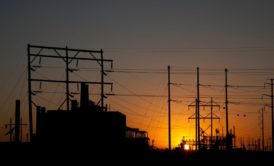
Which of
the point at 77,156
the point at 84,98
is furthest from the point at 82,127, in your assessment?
the point at 77,156

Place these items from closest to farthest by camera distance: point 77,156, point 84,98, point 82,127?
point 77,156
point 82,127
point 84,98

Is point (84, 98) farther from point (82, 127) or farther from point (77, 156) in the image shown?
point (77, 156)

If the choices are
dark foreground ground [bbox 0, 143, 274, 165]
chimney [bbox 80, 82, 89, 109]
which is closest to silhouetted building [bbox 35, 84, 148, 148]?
chimney [bbox 80, 82, 89, 109]

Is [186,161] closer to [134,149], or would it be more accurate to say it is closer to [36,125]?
[134,149]

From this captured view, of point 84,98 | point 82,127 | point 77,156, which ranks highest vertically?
point 84,98

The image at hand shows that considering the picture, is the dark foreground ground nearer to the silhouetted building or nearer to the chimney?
the silhouetted building

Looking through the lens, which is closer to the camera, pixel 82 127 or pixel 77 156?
pixel 77 156

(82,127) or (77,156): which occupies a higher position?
(82,127)

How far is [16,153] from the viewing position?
52625 millimetres

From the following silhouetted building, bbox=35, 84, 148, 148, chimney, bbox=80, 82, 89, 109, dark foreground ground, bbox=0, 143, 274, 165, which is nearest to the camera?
dark foreground ground, bbox=0, 143, 274, 165

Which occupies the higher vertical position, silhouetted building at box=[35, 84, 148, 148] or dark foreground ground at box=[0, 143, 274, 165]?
silhouetted building at box=[35, 84, 148, 148]

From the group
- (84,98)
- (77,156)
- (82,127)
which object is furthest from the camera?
(84,98)

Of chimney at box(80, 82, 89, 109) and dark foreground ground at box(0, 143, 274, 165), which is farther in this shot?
chimney at box(80, 82, 89, 109)

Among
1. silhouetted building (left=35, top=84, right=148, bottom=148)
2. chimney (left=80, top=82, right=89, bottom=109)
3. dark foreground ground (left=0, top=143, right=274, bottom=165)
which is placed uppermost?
chimney (left=80, top=82, right=89, bottom=109)
